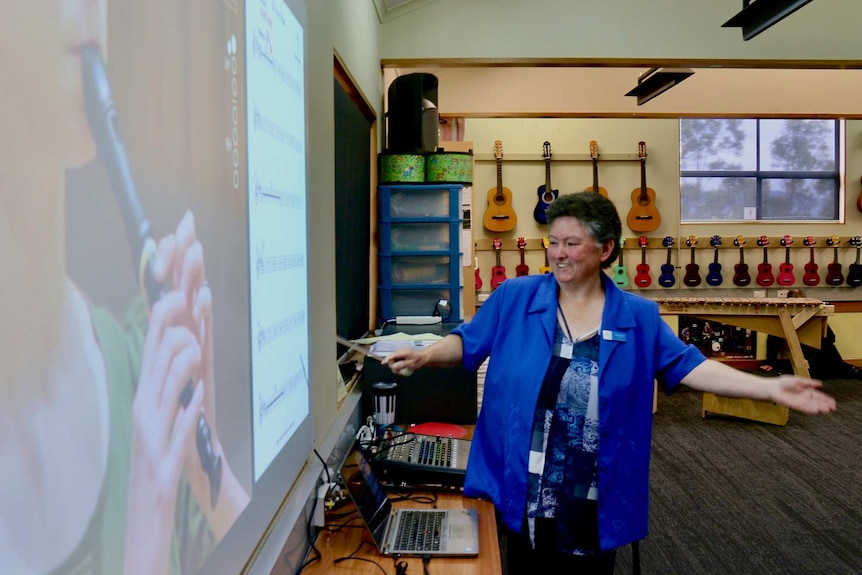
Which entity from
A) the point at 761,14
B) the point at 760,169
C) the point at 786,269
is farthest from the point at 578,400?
the point at 760,169

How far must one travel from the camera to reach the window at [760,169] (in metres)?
6.98

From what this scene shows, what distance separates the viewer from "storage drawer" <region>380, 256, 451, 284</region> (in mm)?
3377

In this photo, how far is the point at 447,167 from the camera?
11.0 feet

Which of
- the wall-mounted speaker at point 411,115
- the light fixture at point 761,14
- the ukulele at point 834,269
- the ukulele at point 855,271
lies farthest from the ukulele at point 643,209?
the wall-mounted speaker at point 411,115

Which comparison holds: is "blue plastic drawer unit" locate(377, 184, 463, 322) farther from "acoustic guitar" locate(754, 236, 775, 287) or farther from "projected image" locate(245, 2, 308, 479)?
"acoustic guitar" locate(754, 236, 775, 287)

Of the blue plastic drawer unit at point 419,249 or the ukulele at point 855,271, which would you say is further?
the ukulele at point 855,271

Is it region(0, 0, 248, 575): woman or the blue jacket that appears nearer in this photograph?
region(0, 0, 248, 575): woman

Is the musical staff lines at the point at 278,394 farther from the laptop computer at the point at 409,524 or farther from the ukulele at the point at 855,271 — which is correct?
the ukulele at the point at 855,271

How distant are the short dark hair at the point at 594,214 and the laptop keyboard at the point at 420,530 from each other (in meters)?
0.83

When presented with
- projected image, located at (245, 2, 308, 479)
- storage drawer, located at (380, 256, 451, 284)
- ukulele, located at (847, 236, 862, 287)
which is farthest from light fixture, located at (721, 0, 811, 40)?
ukulele, located at (847, 236, 862, 287)

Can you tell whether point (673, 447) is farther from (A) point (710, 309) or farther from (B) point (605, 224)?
(B) point (605, 224)

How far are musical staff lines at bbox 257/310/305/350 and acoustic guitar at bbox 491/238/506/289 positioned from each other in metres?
5.14

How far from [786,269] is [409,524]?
21.0 ft

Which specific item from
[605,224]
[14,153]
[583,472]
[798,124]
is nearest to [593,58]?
[605,224]
